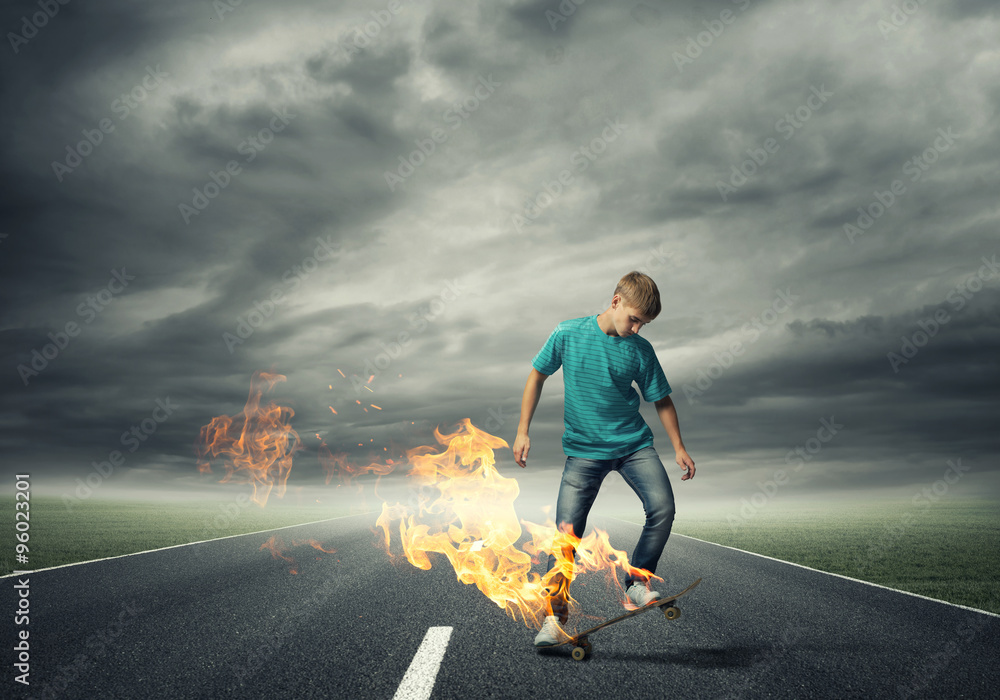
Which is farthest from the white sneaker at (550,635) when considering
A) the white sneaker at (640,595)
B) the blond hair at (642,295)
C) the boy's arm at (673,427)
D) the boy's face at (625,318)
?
the blond hair at (642,295)

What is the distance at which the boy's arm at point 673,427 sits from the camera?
4.52m

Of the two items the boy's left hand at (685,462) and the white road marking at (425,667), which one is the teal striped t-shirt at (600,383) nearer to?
the boy's left hand at (685,462)

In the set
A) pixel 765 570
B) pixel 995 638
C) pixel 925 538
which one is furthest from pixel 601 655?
pixel 925 538

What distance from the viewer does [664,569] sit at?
337 inches

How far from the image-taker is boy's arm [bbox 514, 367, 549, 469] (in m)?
4.39

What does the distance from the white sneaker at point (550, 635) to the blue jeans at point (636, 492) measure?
113 millimetres

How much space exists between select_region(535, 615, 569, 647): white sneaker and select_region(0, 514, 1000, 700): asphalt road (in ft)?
0.37

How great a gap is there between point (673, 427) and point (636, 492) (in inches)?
24.6

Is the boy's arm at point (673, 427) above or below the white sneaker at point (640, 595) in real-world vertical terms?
above

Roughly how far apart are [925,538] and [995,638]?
1662cm

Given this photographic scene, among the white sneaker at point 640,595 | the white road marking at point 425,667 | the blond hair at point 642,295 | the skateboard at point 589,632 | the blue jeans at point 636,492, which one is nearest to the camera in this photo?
the white road marking at point 425,667

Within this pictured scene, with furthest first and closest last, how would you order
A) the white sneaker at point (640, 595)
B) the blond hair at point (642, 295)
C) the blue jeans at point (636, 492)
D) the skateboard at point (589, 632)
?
the blue jeans at point (636, 492) < the white sneaker at point (640, 595) < the blond hair at point (642, 295) < the skateboard at point (589, 632)

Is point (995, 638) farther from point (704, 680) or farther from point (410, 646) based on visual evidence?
point (410, 646)

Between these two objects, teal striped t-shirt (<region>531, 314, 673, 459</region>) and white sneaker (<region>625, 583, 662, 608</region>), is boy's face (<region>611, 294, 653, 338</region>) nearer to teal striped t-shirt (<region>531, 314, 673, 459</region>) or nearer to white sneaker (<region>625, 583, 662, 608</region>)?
teal striped t-shirt (<region>531, 314, 673, 459</region>)
